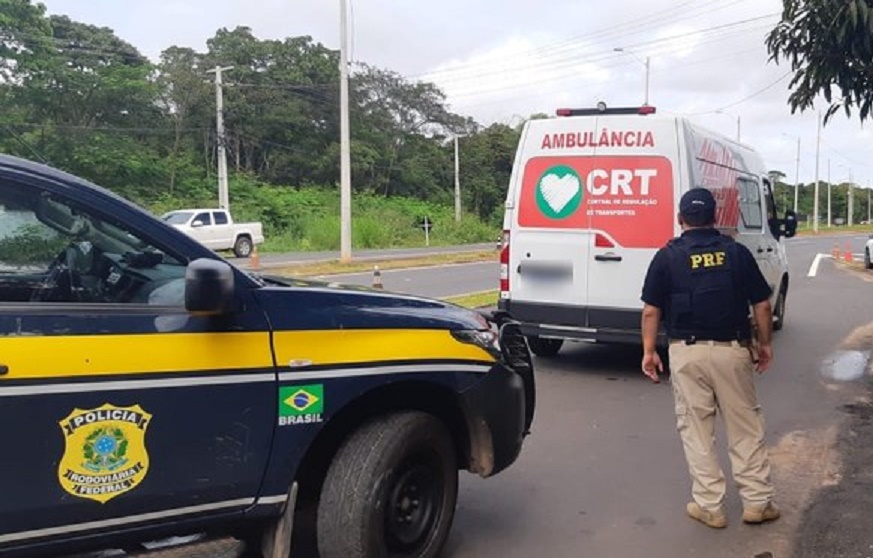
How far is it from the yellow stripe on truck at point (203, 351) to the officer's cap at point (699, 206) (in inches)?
64.2

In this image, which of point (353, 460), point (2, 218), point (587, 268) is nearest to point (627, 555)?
point (353, 460)

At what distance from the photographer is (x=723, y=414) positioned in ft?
14.9

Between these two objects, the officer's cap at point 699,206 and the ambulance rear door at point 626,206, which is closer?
the officer's cap at point 699,206

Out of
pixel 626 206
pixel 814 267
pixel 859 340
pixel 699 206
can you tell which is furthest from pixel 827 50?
pixel 814 267

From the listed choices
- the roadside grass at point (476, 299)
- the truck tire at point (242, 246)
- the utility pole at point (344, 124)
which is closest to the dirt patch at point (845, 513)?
the roadside grass at point (476, 299)

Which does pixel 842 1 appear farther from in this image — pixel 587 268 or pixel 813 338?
pixel 813 338

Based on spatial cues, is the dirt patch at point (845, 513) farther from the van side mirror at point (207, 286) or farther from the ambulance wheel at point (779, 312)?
the ambulance wheel at point (779, 312)

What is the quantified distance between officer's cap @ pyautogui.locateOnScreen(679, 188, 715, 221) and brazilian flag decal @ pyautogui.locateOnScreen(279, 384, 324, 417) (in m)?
2.34

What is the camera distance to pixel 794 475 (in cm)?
543

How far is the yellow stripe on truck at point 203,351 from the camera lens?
2.66 m

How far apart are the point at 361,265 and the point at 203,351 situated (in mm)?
22489

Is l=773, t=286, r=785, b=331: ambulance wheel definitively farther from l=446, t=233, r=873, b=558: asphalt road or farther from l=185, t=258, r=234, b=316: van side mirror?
l=185, t=258, r=234, b=316: van side mirror

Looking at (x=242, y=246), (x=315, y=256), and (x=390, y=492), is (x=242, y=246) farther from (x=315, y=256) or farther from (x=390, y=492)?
(x=390, y=492)

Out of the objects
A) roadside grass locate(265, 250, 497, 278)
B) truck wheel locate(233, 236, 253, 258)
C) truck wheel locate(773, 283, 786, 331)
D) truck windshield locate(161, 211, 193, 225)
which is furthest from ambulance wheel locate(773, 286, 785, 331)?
truck wheel locate(233, 236, 253, 258)
